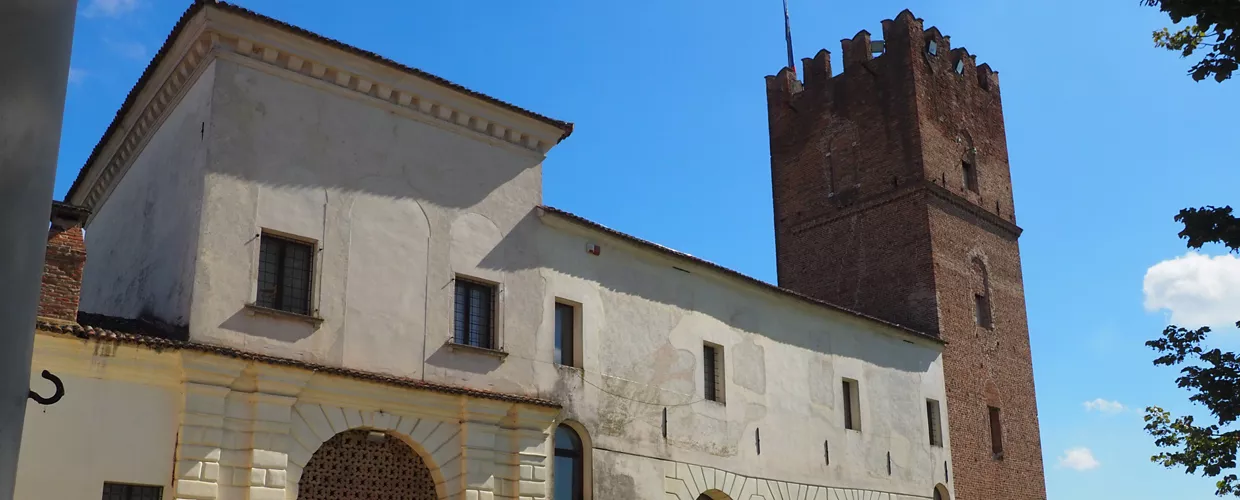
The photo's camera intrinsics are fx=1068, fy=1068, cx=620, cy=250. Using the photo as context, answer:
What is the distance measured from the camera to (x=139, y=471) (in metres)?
10.9

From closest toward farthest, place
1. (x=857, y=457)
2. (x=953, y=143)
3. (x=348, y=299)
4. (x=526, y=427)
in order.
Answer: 1. (x=348, y=299)
2. (x=526, y=427)
3. (x=857, y=457)
4. (x=953, y=143)

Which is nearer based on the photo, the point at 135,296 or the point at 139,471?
the point at 139,471

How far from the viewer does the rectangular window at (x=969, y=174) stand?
26208 mm

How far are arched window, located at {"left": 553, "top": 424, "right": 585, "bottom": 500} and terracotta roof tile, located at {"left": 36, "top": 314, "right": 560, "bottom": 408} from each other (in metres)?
0.96

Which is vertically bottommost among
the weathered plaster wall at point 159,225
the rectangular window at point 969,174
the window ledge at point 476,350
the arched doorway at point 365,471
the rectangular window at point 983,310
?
the arched doorway at point 365,471

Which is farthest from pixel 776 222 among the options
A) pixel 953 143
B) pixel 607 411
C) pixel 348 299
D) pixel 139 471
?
pixel 139 471

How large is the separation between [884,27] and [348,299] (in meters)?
17.7

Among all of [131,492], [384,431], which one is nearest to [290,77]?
[384,431]

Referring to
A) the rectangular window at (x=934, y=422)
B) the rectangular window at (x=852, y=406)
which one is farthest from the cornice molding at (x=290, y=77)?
the rectangular window at (x=934, y=422)

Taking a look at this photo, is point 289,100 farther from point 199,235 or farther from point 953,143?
point 953,143

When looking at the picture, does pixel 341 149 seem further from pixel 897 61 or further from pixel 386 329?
pixel 897 61

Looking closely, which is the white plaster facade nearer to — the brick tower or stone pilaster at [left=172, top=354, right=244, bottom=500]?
stone pilaster at [left=172, top=354, right=244, bottom=500]

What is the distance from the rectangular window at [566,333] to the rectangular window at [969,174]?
14.0 m

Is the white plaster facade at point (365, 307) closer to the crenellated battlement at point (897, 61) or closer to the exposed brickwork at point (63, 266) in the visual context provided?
the exposed brickwork at point (63, 266)
